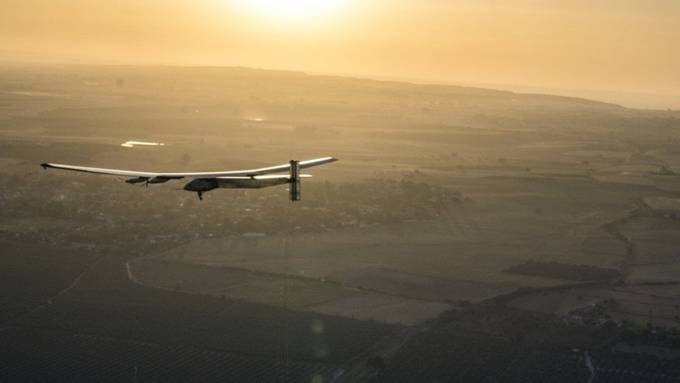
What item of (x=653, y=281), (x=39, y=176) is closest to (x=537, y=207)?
(x=653, y=281)

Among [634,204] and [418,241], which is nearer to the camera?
[418,241]

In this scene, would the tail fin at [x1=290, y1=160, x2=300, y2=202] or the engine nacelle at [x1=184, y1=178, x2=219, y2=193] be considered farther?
the tail fin at [x1=290, y1=160, x2=300, y2=202]

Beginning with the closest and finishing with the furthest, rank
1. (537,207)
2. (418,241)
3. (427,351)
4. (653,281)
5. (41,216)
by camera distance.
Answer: (427,351) < (653,281) < (418,241) < (41,216) < (537,207)

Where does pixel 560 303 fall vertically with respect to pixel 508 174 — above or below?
below

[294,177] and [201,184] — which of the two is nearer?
[201,184]

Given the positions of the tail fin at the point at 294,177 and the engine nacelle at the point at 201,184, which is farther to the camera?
the tail fin at the point at 294,177

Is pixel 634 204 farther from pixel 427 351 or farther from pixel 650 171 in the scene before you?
pixel 427 351

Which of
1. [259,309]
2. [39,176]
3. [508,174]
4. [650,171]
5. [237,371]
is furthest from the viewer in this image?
[650,171]

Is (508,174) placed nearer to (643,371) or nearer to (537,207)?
Answer: (537,207)

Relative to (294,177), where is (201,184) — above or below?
below

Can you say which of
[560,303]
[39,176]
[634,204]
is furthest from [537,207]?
[39,176]
